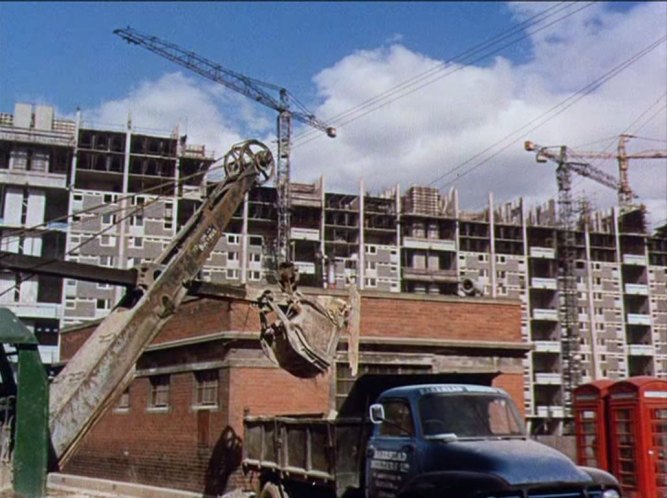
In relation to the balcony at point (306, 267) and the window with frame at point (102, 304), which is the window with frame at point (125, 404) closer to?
the balcony at point (306, 267)

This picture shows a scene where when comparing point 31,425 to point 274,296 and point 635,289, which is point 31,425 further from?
point 635,289

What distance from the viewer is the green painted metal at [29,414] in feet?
37.4

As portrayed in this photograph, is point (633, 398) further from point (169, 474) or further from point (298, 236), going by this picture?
point (298, 236)

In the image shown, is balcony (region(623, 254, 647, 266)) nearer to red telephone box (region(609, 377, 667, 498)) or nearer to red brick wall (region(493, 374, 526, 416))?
red brick wall (region(493, 374, 526, 416))

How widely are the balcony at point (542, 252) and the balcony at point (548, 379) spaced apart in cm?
1407

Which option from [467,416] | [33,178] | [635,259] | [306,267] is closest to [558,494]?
[467,416]

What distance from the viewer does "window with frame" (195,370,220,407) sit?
1977cm

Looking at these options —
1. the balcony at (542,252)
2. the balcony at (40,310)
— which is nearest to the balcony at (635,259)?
the balcony at (542,252)

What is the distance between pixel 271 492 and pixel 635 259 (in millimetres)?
72000

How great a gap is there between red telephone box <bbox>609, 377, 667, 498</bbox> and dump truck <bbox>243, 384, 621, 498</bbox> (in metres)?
4.46

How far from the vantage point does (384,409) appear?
11.2 m

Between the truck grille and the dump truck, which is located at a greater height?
the dump truck

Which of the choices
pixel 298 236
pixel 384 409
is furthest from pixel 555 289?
pixel 384 409

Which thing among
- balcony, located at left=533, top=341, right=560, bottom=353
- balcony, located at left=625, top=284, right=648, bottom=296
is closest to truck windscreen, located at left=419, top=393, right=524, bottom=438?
balcony, located at left=625, top=284, right=648, bottom=296
